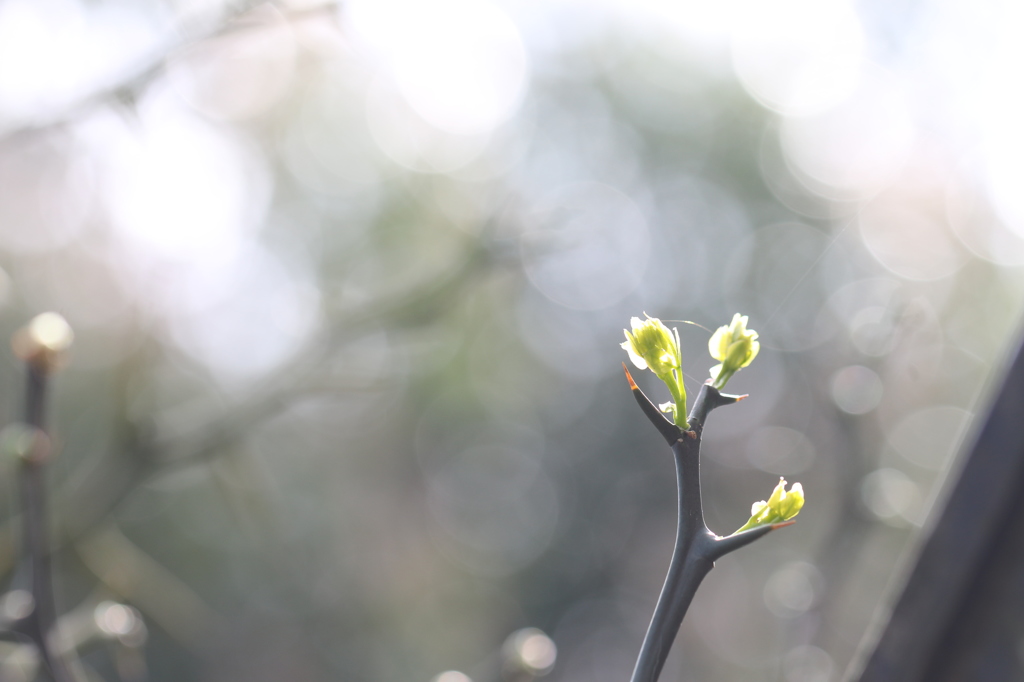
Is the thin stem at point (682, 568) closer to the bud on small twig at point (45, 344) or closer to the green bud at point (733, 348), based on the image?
the green bud at point (733, 348)

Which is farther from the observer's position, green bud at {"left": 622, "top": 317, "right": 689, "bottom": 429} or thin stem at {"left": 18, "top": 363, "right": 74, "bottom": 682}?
thin stem at {"left": 18, "top": 363, "right": 74, "bottom": 682}

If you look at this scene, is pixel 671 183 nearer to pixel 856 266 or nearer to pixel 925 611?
pixel 856 266

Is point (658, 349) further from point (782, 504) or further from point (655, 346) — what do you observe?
point (782, 504)

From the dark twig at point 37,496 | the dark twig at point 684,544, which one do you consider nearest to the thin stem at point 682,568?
the dark twig at point 684,544

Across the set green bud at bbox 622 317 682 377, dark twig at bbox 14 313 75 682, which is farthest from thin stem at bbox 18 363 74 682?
green bud at bbox 622 317 682 377

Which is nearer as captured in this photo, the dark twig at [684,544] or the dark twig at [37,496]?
the dark twig at [684,544]

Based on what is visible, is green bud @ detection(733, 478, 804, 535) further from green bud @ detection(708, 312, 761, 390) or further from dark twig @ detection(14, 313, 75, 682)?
dark twig @ detection(14, 313, 75, 682)
